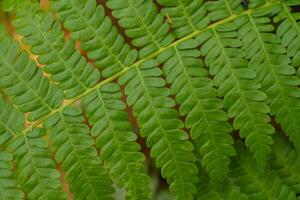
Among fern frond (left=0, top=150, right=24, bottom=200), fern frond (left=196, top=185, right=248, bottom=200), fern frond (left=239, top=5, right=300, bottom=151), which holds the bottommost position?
fern frond (left=196, top=185, right=248, bottom=200)

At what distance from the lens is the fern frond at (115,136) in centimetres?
141

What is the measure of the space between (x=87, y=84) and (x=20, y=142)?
288 mm

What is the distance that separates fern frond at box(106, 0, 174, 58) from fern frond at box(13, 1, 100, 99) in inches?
6.7

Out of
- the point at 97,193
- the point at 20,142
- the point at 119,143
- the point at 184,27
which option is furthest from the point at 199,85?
the point at 20,142

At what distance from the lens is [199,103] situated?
1.39 meters

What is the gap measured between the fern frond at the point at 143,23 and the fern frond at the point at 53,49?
0.56 ft

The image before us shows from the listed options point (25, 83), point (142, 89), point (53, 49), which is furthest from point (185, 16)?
point (25, 83)

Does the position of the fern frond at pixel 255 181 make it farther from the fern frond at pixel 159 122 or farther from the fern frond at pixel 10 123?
the fern frond at pixel 10 123

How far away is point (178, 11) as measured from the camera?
1414 mm

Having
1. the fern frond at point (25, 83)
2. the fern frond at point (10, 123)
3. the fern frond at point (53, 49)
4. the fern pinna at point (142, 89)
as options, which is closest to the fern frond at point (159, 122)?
the fern pinna at point (142, 89)

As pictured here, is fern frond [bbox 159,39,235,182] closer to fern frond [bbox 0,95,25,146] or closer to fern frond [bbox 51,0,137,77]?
fern frond [bbox 51,0,137,77]

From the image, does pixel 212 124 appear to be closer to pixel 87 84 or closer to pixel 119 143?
pixel 119 143

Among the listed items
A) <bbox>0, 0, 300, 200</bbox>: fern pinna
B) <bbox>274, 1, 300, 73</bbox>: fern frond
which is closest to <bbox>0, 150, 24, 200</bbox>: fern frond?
<bbox>0, 0, 300, 200</bbox>: fern pinna

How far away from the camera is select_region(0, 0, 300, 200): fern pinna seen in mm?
→ 1392
